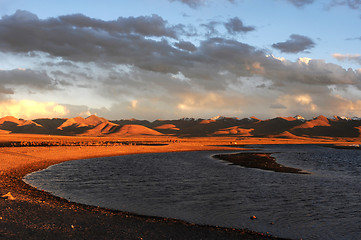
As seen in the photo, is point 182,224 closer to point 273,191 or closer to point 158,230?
point 158,230

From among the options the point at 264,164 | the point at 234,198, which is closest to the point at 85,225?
the point at 234,198

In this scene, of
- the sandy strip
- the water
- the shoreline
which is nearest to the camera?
the sandy strip

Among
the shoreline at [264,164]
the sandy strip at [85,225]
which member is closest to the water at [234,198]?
the sandy strip at [85,225]

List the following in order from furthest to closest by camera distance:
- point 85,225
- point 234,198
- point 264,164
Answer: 1. point 264,164
2. point 234,198
3. point 85,225

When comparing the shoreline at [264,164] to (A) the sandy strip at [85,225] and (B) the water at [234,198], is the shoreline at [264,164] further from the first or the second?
(A) the sandy strip at [85,225]

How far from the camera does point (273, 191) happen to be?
2430cm

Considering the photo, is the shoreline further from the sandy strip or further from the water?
the sandy strip

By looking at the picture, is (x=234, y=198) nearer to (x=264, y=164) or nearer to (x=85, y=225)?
(x=85, y=225)

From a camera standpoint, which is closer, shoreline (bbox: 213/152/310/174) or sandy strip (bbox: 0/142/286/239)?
sandy strip (bbox: 0/142/286/239)

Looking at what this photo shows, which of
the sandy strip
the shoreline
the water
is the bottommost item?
the shoreline

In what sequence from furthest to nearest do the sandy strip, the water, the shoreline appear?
the shoreline
the water
the sandy strip

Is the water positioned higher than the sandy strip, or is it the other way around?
the sandy strip

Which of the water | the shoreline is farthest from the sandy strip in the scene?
the shoreline

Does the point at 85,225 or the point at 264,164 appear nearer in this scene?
the point at 85,225
